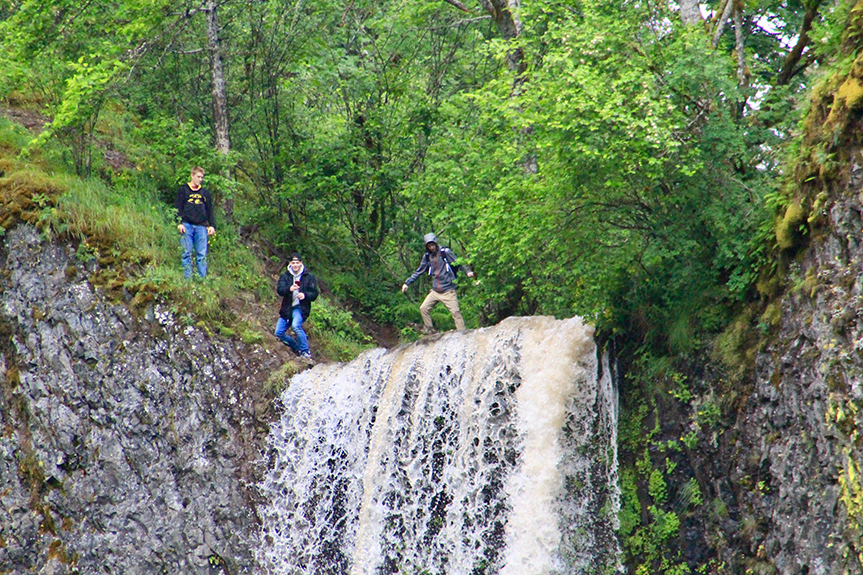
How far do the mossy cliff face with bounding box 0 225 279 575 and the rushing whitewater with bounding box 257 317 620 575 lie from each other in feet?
2.30

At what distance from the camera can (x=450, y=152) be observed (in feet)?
52.3

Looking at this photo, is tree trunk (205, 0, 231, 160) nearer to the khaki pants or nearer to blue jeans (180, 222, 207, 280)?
blue jeans (180, 222, 207, 280)

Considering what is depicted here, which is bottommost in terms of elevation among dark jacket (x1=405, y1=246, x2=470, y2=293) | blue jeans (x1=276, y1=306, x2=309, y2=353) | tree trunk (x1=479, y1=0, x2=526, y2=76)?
blue jeans (x1=276, y1=306, x2=309, y2=353)

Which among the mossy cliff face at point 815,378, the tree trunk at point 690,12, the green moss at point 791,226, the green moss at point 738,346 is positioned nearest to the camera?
the mossy cliff face at point 815,378

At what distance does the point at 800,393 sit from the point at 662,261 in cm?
264

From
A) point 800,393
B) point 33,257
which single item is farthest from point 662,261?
point 33,257

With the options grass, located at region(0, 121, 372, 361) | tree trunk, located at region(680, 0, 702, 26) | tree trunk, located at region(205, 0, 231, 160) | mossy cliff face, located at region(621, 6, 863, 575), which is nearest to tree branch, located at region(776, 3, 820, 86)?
tree trunk, located at region(680, 0, 702, 26)

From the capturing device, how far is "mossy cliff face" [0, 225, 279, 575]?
12.0 metres

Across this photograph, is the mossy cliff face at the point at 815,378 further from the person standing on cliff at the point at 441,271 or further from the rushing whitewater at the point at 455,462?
the person standing on cliff at the point at 441,271

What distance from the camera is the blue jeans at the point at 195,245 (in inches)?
532

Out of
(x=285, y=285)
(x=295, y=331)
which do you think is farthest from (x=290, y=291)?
(x=295, y=331)

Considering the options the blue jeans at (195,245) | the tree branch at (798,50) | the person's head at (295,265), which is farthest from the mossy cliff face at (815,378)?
the blue jeans at (195,245)

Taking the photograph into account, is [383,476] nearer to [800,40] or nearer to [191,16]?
[800,40]

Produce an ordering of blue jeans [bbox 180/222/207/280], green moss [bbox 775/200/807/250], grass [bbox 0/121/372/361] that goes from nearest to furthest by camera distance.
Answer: green moss [bbox 775/200/807/250] → grass [bbox 0/121/372/361] → blue jeans [bbox 180/222/207/280]
